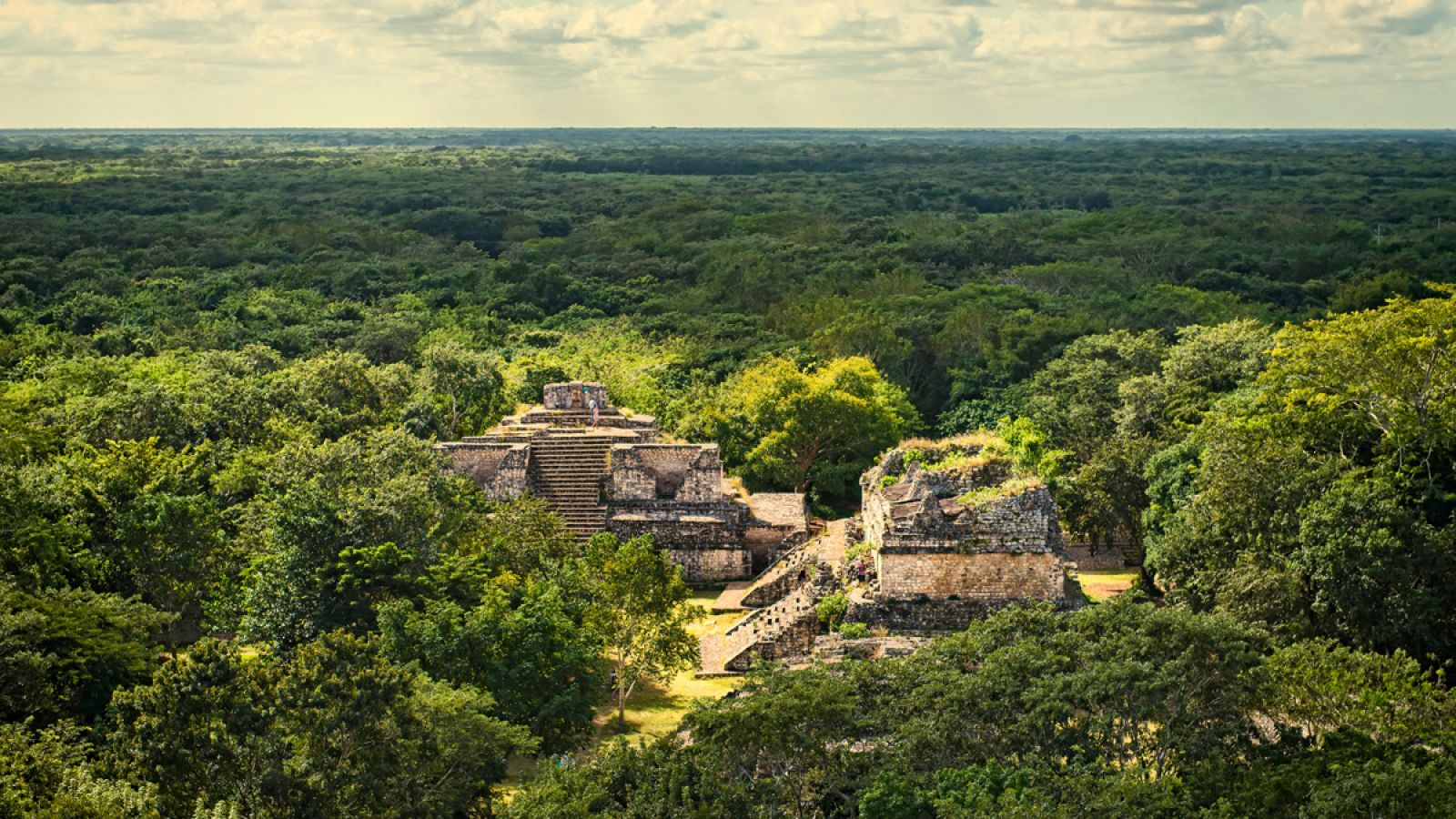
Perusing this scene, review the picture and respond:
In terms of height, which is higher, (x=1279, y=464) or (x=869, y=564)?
(x=1279, y=464)

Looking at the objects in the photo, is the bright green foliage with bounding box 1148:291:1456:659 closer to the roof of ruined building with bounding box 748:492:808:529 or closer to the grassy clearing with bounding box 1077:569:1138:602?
the grassy clearing with bounding box 1077:569:1138:602

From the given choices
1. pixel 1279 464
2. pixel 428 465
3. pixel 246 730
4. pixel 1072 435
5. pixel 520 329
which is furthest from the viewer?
pixel 520 329

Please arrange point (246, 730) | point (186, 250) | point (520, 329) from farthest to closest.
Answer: point (186, 250)
point (520, 329)
point (246, 730)

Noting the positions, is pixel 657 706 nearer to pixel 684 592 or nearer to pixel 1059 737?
pixel 684 592

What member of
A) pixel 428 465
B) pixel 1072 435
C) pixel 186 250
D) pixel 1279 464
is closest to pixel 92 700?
pixel 428 465

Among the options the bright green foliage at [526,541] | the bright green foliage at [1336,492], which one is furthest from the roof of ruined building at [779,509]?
the bright green foliage at [1336,492]

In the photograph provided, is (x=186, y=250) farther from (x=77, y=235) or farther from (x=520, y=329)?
(x=520, y=329)
